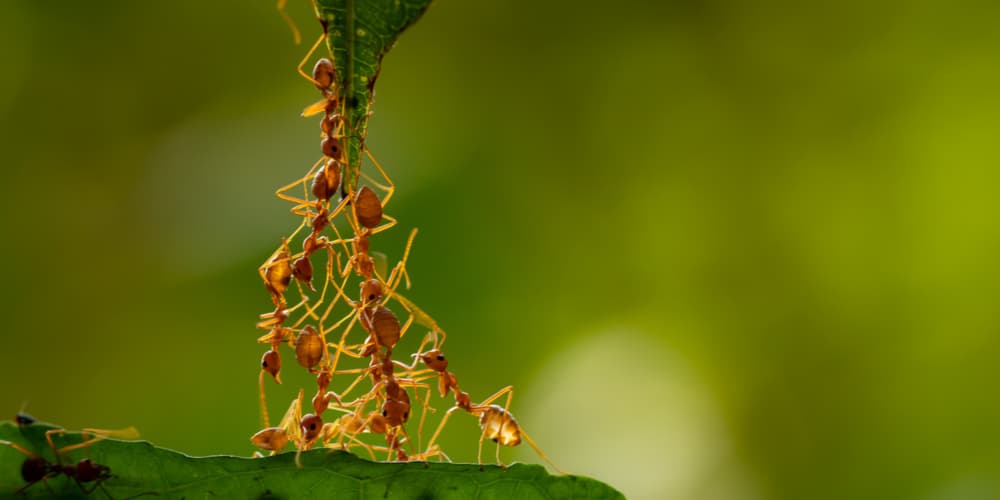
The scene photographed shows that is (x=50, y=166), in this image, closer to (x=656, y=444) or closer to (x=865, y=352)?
(x=656, y=444)

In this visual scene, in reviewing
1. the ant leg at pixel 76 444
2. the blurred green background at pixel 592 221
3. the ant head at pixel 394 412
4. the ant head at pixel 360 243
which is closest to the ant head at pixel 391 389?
the ant head at pixel 394 412

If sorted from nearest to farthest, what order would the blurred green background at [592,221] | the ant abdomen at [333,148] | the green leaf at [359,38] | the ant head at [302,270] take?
the green leaf at [359,38], the ant abdomen at [333,148], the ant head at [302,270], the blurred green background at [592,221]

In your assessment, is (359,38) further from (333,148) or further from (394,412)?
(394,412)

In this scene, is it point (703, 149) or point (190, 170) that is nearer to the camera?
point (190, 170)

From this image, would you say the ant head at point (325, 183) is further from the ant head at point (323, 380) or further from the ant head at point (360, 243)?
the ant head at point (323, 380)

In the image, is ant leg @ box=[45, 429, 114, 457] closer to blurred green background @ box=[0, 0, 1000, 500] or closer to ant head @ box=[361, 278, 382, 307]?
ant head @ box=[361, 278, 382, 307]

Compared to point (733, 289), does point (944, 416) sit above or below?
below

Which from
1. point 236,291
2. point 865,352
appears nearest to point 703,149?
point 865,352
